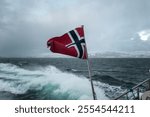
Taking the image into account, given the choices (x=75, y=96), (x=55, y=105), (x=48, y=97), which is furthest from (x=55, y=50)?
(x=48, y=97)

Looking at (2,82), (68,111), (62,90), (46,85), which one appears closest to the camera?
(68,111)

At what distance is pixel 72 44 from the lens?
595cm

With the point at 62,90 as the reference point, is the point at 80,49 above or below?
above

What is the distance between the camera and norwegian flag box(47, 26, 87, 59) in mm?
5930

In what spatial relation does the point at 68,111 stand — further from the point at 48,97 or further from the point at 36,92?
the point at 36,92

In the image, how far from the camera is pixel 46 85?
23.4 m

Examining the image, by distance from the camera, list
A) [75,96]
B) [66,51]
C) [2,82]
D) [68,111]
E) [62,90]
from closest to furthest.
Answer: [68,111]
[66,51]
[75,96]
[62,90]
[2,82]

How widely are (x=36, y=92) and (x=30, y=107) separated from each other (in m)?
16.9

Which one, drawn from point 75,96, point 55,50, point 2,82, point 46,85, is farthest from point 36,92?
point 55,50

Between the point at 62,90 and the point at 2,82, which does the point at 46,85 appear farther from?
the point at 2,82

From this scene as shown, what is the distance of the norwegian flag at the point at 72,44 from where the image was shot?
19.5ft

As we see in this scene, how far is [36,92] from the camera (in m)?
21.3

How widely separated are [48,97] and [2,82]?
9452 mm

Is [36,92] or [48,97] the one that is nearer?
[48,97]
